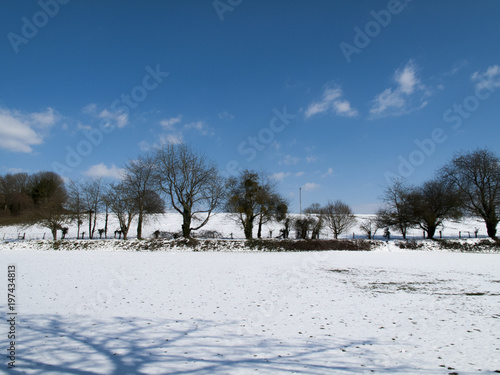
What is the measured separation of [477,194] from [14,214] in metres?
81.3

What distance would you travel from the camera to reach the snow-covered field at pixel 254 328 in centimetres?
417

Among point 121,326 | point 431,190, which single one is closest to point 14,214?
point 121,326

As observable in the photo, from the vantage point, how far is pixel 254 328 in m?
5.79

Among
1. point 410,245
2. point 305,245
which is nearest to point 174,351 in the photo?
point 305,245

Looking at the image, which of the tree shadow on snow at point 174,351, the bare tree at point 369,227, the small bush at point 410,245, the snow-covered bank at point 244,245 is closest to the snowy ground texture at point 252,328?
the tree shadow on snow at point 174,351

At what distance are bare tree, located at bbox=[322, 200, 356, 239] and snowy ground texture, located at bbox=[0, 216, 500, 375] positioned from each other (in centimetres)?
2825

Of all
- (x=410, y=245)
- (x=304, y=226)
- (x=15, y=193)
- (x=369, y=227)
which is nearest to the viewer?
(x=410, y=245)

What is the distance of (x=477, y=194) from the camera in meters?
33.6

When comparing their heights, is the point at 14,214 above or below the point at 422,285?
above

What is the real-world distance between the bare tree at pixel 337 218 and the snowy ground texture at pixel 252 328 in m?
28.2

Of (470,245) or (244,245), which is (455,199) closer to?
(470,245)

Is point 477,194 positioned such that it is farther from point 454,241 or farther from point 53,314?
point 53,314

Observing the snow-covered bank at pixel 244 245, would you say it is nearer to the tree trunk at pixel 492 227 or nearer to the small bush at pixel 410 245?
the small bush at pixel 410 245

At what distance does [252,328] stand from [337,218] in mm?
35524
